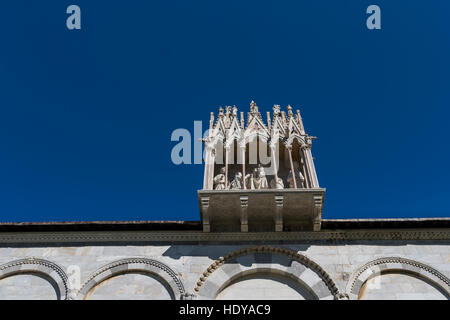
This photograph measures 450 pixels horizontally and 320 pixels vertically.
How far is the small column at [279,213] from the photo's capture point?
11.1m

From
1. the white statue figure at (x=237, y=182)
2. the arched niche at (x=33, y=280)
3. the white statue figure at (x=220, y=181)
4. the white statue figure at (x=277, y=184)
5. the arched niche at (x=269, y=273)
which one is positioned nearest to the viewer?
the arched niche at (x=269, y=273)

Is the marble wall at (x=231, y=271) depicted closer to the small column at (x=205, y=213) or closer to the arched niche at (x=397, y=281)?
the arched niche at (x=397, y=281)

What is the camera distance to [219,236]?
11.4m

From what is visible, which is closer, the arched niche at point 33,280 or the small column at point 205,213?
the arched niche at point 33,280

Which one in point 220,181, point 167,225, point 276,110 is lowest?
point 167,225

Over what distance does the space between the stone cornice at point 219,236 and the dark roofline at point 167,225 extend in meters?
0.10

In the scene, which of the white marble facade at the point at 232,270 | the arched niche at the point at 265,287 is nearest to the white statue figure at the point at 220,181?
the white marble facade at the point at 232,270

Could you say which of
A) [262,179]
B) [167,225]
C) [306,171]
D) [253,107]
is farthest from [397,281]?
[253,107]

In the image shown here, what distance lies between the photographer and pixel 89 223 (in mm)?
11641

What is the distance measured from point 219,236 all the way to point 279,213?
1.64 metres

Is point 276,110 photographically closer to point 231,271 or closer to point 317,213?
point 317,213
